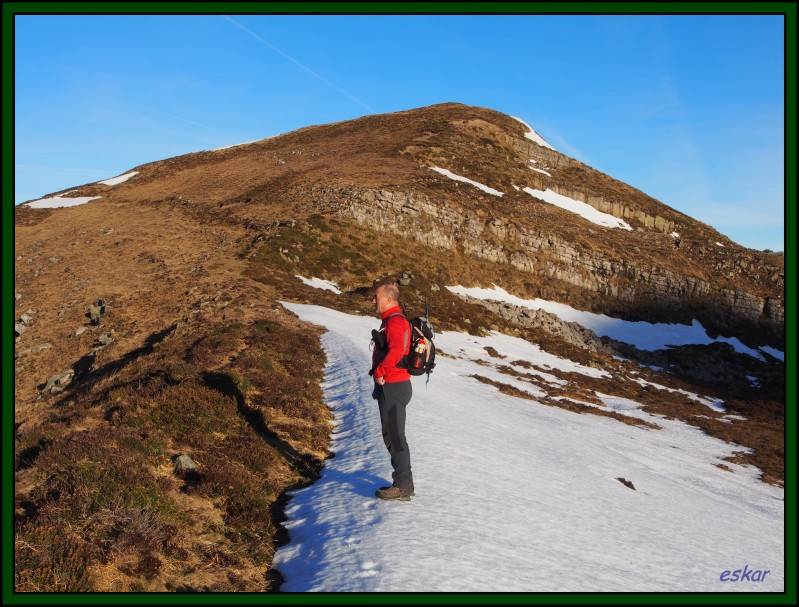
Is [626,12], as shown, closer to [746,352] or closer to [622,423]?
[622,423]

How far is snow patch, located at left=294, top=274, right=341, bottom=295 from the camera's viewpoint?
3838 centimetres

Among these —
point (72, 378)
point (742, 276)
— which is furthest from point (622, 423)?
point (742, 276)

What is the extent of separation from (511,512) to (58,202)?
70455mm

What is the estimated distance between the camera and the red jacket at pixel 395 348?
830 cm

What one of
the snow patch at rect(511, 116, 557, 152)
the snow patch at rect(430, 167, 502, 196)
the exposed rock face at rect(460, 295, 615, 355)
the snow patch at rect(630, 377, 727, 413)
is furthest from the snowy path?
the snow patch at rect(511, 116, 557, 152)

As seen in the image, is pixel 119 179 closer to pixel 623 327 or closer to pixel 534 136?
pixel 534 136

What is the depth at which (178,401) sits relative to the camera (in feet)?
40.0

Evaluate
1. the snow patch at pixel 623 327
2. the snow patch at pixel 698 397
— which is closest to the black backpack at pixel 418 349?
the snow patch at pixel 698 397

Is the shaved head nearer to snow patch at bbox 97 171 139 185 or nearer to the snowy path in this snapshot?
the snowy path

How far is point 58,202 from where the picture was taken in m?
61.7

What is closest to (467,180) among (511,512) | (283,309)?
(283,309)

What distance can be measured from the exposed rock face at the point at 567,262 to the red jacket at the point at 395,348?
43151 millimetres
